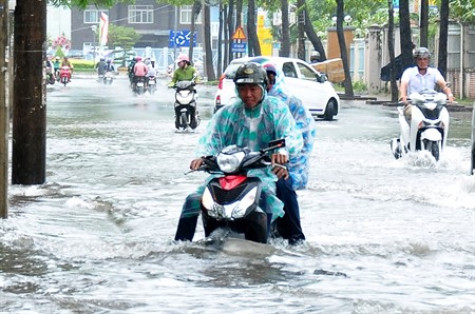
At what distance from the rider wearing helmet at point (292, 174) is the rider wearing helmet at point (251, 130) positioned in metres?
0.25

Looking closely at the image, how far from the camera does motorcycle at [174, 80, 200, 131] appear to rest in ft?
85.1

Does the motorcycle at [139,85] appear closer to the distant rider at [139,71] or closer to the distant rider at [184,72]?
the distant rider at [139,71]

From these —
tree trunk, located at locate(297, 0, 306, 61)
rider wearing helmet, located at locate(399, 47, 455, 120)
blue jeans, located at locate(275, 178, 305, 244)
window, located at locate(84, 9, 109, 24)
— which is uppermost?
window, located at locate(84, 9, 109, 24)

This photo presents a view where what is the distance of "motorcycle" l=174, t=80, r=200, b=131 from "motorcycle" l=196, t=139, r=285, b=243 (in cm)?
1693

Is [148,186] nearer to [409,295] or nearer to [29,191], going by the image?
[29,191]

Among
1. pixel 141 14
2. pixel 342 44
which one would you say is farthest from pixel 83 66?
pixel 342 44

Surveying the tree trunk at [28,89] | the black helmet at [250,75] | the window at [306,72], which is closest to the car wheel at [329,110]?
the window at [306,72]

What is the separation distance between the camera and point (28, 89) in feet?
44.3

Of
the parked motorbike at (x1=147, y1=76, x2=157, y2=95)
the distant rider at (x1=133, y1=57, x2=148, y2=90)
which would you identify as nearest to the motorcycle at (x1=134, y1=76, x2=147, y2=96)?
the distant rider at (x1=133, y1=57, x2=148, y2=90)

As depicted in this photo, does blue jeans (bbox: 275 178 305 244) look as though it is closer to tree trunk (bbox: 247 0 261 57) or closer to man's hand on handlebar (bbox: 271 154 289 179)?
man's hand on handlebar (bbox: 271 154 289 179)

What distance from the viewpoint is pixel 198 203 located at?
9.16m

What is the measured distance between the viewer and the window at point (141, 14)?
12337cm

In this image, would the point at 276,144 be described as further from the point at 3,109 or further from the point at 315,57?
the point at 315,57

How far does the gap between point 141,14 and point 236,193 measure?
382ft
